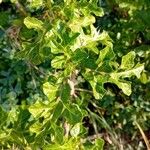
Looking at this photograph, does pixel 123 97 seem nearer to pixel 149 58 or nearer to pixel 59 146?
pixel 149 58

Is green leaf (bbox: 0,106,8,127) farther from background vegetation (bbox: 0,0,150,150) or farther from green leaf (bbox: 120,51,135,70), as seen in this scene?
green leaf (bbox: 120,51,135,70)

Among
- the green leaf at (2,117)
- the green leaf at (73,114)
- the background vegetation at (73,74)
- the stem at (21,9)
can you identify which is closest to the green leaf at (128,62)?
the background vegetation at (73,74)

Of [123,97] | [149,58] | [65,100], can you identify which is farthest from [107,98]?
[65,100]

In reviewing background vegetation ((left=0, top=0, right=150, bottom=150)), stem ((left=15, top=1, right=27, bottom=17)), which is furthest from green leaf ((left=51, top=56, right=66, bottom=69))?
stem ((left=15, top=1, right=27, bottom=17))

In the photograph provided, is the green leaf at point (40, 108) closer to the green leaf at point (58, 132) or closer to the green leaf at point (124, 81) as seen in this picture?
the green leaf at point (58, 132)

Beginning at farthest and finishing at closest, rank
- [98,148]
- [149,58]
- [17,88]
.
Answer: [17,88]
[149,58]
[98,148]

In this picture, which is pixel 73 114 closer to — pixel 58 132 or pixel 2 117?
pixel 58 132

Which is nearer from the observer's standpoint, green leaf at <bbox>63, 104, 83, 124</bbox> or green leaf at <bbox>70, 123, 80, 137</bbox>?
green leaf at <bbox>63, 104, 83, 124</bbox>
